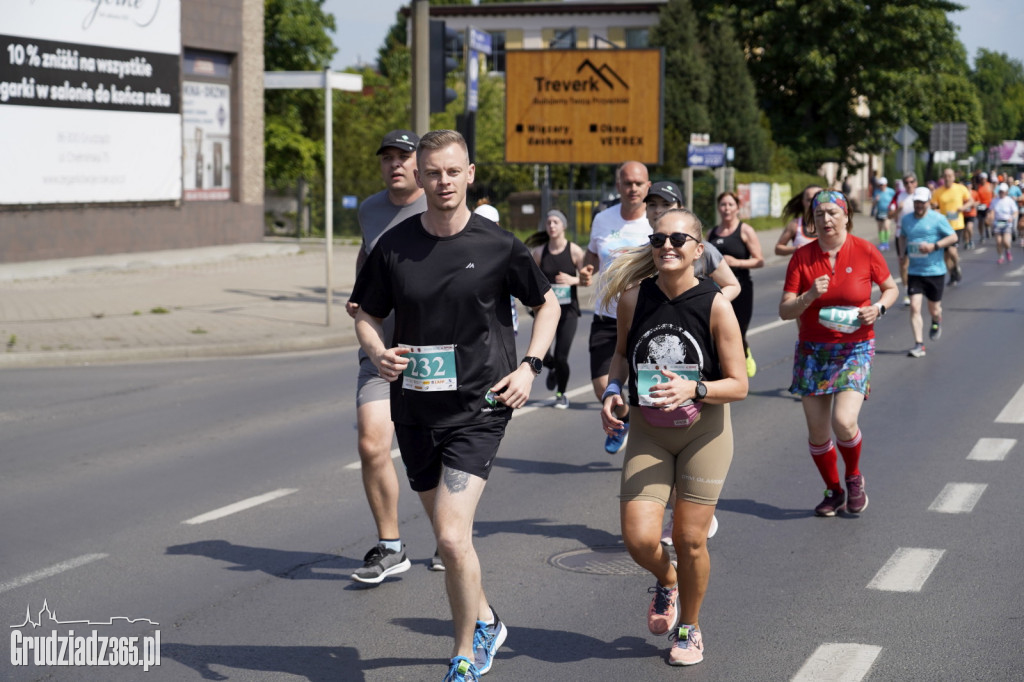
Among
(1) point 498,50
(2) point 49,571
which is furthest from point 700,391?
(1) point 498,50

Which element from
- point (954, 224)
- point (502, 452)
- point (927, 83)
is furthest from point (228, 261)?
point (927, 83)

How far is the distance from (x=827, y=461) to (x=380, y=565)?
2.62 m

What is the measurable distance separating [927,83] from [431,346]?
5713 centimetres

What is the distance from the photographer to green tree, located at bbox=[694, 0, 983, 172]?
56.0m

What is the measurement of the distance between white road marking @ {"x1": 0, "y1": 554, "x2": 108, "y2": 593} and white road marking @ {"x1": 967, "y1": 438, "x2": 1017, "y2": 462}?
556cm

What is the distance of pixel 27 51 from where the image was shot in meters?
23.8

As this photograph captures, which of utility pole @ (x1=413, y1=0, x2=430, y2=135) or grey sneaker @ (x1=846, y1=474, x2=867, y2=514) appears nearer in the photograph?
grey sneaker @ (x1=846, y1=474, x2=867, y2=514)

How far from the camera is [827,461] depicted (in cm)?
734

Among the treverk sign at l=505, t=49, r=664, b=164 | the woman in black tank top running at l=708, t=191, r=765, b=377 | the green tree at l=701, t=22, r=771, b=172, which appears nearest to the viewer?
the woman in black tank top running at l=708, t=191, r=765, b=377

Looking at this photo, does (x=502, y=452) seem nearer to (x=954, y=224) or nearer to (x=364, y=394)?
(x=364, y=394)

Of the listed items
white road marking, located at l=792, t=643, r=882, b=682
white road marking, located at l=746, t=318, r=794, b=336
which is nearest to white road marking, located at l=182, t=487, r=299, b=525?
white road marking, located at l=792, t=643, r=882, b=682

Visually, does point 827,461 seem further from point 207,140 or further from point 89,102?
point 207,140

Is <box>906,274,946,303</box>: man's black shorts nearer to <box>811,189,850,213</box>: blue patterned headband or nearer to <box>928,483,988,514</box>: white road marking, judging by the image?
<box>928,483,988,514</box>: white road marking

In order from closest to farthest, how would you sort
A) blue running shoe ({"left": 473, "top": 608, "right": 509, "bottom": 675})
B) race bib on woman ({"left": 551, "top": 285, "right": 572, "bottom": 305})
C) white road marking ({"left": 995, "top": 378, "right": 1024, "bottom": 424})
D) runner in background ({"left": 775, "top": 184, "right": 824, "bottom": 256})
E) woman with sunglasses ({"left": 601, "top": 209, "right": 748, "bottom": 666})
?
blue running shoe ({"left": 473, "top": 608, "right": 509, "bottom": 675})
woman with sunglasses ({"left": 601, "top": 209, "right": 748, "bottom": 666})
runner in background ({"left": 775, "top": 184, "right": 824, "bottom": 256})
white road marking ({"left": 995, "top": 378, "right": 1024, "bottom": 424})
race bib on woman ({"left": 551, "top": 285, "right": 572, "bottom": 305})
